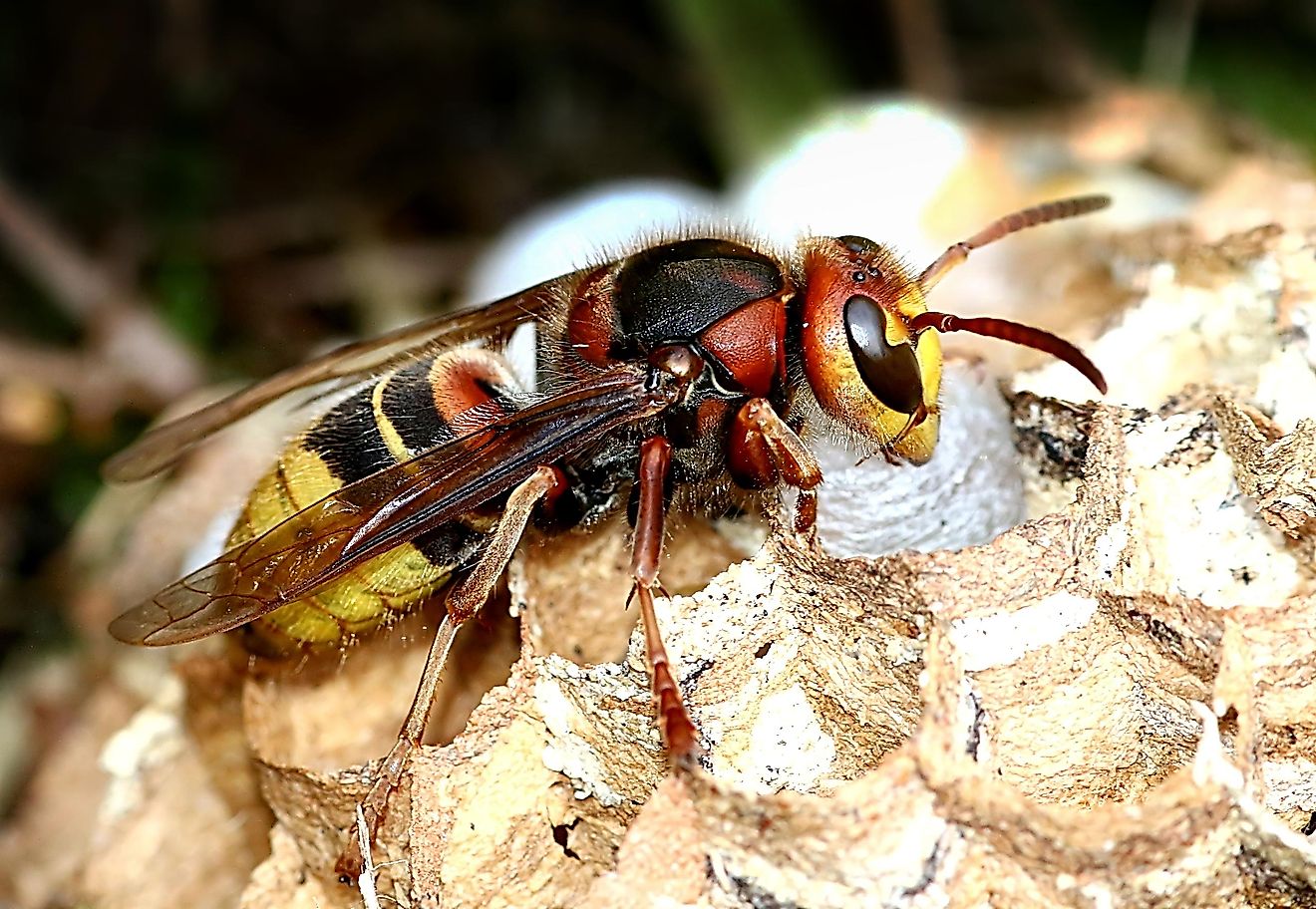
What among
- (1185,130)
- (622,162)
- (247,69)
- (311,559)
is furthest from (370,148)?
(311,559)

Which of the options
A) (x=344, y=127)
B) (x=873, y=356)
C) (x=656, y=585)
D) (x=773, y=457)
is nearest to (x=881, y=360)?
(x=873, y=356)

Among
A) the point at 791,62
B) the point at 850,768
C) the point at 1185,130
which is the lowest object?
the point at 850,768

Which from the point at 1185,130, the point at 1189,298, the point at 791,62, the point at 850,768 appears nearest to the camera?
the point at 850,768

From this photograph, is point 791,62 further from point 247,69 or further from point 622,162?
point 247,69

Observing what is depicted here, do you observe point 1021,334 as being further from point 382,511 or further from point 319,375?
point 319,375

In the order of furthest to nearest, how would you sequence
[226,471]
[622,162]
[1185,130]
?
[622,162], [1185,130], [226,471]
